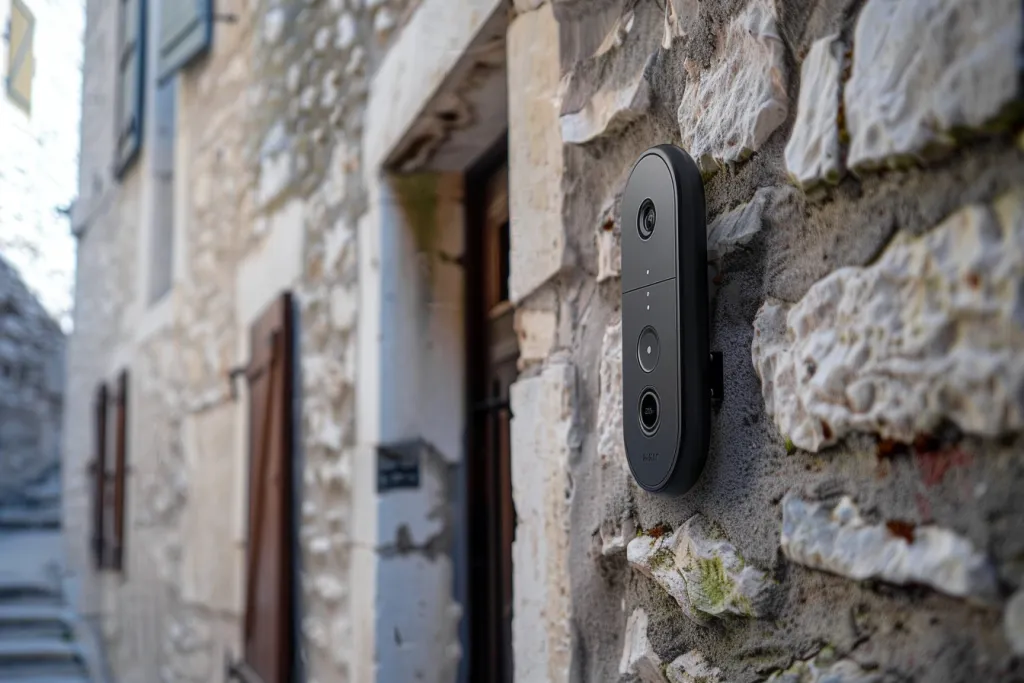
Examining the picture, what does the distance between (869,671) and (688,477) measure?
0.94 feet

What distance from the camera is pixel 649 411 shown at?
3.54ft

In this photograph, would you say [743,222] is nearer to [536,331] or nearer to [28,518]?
[536,331]

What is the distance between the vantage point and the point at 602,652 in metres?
1.32

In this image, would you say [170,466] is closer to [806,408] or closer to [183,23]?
[183,23]

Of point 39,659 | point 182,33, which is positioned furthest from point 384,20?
point 39,659

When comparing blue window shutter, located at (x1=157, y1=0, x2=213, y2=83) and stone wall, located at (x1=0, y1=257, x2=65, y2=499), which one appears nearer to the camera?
blue window shutter, located at (x1=157, y1=0, x2=213, y2=83)

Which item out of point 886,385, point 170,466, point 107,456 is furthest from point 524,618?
point 107,456

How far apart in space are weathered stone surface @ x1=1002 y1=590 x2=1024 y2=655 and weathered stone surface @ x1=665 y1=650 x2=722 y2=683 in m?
0.41

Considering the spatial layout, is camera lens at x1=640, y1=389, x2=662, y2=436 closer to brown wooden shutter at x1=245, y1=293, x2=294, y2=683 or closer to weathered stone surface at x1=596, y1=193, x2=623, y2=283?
weathered stone surface at x1=596, y1=193, x2=623, y2=283

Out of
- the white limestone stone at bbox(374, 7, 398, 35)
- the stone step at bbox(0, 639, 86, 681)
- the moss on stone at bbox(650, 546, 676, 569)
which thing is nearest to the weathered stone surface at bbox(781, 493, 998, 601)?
the moss on stone at bbox(650, 546, 676, 569)

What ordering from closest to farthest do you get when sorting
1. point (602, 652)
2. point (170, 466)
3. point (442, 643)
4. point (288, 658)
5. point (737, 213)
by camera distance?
point (737, 213)
point (602, 652)
point (442, 643)
point (288, 658)
point (170, 466)

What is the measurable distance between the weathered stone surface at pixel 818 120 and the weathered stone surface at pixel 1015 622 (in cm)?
37

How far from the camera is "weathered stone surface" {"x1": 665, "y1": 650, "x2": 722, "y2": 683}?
1024 mm

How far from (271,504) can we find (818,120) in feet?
8.49
